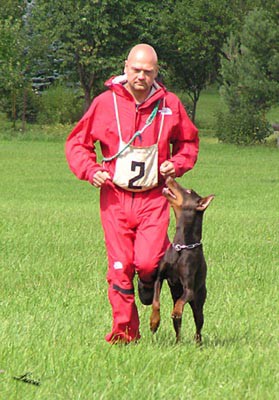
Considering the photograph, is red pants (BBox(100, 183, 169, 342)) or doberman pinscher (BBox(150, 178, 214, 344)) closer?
doberman pinscher (BBox(150, 178, 214, 344))

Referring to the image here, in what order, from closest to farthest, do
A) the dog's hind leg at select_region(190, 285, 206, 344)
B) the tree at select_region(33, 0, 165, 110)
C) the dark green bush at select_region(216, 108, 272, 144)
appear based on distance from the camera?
the dog's hind leg at select_region(190, 285, 206, 344) → the dark green bush at select_region(216, 108, 272, 144) → the tree at select_region(33, 0, 165, 110)

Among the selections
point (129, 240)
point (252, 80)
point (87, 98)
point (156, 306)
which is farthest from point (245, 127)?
point (156, 306)

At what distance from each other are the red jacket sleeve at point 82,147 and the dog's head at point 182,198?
0.72 m

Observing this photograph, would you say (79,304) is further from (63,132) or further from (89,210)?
(63,132)

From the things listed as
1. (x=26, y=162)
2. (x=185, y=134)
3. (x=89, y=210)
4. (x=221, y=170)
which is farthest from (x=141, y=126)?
(x=26, y=162)

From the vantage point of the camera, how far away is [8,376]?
5738 millimetres

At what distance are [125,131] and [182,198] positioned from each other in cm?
69

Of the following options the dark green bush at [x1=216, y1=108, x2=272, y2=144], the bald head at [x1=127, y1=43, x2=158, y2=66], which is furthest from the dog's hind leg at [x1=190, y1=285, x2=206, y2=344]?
the dark green bush at [x1=216, y1=108, x2=272, y2=144]

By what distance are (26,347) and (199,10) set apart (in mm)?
60125

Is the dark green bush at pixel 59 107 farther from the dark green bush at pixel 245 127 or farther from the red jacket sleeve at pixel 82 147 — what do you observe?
the red jacket sleeve at pixel 82 147

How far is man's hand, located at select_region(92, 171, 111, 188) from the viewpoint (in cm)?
718

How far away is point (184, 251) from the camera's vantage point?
→ 271 inches

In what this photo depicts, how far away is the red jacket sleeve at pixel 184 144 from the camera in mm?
7441

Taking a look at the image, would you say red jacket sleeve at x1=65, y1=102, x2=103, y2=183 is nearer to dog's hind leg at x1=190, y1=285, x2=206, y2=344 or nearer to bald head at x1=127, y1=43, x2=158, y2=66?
bald head at x1=127, y1=43, x2=158, y2=66
